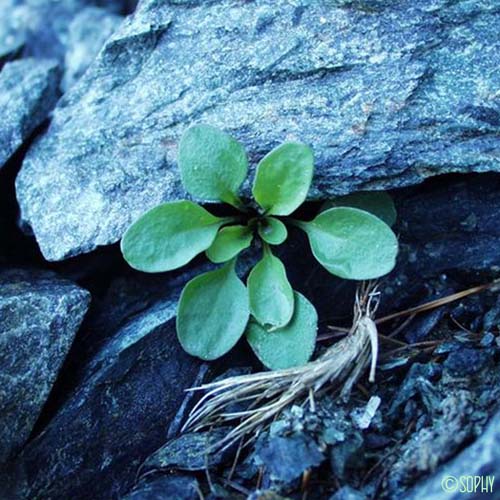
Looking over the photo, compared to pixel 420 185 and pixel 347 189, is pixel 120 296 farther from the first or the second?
pixel 420 185

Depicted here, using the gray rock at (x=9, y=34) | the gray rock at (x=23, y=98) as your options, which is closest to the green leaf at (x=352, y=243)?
the gray rock at (x=23, y=98)

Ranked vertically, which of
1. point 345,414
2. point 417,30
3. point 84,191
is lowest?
point 345,414

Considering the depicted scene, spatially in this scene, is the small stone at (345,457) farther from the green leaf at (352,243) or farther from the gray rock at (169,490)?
the green leaf at (352,243)

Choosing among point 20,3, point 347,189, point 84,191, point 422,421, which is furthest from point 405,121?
point 20,3

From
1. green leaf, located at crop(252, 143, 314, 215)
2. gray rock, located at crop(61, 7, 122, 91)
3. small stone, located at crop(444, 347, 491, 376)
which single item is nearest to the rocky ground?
small stone, located at crop(444, 347, 491, 376)

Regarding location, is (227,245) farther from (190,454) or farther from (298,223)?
(190,454)

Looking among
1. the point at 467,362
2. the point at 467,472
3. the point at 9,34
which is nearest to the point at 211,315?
the point at 467,362

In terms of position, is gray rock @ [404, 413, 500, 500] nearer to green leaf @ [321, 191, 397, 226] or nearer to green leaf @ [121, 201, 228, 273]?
green leaf @ [321, 191, 397, 226]
